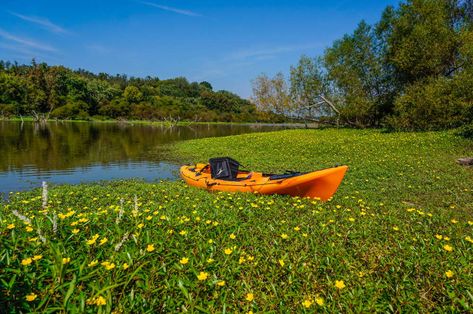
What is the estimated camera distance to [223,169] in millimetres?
12289

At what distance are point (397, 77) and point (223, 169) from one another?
122 ft

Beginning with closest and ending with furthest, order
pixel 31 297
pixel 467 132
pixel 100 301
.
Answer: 1. pixel 31 297
2. pixel 100 301
3. pixel 467 132

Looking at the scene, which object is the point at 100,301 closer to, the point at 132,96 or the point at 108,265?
the point at 108,265

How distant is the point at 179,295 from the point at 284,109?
1977 inches

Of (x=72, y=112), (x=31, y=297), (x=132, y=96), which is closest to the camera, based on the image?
(x=31, y=297)

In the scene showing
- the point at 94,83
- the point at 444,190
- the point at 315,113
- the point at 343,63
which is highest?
the point at 94,83

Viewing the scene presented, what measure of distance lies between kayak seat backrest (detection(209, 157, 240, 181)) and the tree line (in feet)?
84.7

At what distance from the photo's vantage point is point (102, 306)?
3150mm

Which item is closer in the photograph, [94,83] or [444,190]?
[444,190]

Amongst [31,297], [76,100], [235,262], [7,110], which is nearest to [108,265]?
[31,297]

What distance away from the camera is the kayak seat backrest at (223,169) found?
12.1 m

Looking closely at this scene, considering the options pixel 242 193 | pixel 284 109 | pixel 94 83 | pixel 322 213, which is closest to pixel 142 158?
pixel 242 193

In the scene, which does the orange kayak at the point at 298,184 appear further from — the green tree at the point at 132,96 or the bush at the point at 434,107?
the green tree at the point at 132,96

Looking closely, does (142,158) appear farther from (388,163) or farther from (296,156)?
(388,163)
